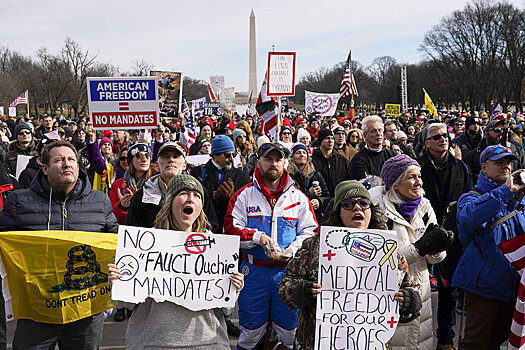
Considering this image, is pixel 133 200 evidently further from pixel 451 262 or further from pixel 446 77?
pixel 446 77

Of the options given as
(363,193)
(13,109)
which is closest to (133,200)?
(363,193)

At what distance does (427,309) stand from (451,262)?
825 mm

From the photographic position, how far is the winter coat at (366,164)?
6059 millimetres

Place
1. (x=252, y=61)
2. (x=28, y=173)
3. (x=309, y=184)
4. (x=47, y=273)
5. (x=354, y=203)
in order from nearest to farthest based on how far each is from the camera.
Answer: (x=354, y=203) < (x=47, y=273) < (x=309, y=184) < (x=28, y=173) < (x=252, y=61)

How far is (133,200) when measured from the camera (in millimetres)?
4285

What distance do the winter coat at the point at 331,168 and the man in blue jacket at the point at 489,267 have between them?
3062 mm

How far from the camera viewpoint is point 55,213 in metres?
3.46

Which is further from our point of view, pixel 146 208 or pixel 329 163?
pixel 329 163

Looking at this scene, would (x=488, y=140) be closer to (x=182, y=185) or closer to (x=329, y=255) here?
(x=329, y=255)

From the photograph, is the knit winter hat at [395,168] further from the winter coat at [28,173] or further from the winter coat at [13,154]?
the winter coat at [13,154]

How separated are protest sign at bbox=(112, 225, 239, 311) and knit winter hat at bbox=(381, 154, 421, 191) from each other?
1.53 meters

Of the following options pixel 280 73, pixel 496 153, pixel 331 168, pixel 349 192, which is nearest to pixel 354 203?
pixel 349 192

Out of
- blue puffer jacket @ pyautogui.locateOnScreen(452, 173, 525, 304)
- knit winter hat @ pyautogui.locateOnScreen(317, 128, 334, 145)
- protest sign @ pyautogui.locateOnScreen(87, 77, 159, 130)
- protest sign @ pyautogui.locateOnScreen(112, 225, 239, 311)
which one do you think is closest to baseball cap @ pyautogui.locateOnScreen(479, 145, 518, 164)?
blue puffer jacket @ pyautogui.locateOnScreen(452, 173, 525, 304)

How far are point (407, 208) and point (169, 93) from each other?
17.2 ft
